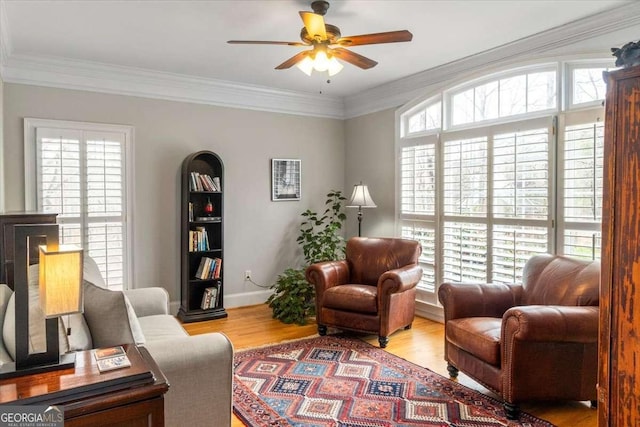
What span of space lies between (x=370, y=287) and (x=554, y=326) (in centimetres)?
187

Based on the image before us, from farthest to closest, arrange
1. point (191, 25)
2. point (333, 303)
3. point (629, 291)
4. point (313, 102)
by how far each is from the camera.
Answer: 1. point (313, 102)
2. point (333, 303)
3. point (191, 25)
4. point (629, 291)

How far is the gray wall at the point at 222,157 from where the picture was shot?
163 inches

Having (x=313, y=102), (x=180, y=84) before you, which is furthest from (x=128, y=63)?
(x=313, y=102)

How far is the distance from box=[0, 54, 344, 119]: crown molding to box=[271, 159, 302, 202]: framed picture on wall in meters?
0.66

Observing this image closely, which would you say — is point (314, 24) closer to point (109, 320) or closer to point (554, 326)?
point (109, 320)

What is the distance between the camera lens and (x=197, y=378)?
6.43ft

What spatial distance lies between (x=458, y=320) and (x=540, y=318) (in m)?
0.67

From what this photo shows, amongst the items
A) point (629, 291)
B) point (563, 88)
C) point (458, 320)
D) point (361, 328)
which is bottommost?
point (361, 328)

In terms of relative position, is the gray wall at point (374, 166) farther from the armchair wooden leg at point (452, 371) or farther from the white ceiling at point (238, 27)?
the armchair wooden leg at point (452, 371)

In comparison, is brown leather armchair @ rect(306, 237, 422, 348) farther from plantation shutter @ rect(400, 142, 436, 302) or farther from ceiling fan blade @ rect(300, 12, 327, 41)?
ceiling fan blade @ rect(300, 12, 327, 41)

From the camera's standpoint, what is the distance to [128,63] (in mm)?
4230

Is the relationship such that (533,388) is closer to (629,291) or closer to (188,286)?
(629,291)

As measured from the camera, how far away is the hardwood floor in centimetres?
267

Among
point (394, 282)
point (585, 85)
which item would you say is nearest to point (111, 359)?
point (394, 282)
